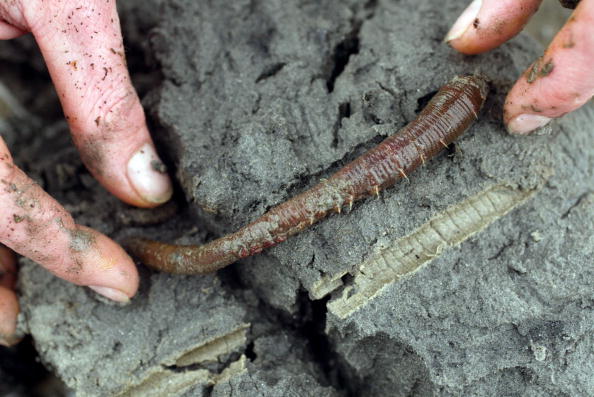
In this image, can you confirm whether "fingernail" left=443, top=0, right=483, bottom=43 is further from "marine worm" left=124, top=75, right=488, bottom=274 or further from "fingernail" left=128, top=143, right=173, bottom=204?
"fingernail" left=128, top=143, right=173, bottom=204

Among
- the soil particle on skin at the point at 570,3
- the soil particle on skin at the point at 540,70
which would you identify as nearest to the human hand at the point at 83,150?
the soil particle on skin at the point at 540,70

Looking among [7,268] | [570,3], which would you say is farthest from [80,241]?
[570,3]

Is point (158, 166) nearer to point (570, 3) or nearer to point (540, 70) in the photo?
point (540, 70)

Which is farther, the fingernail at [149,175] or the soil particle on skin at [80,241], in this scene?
the fingernail at [149,175]

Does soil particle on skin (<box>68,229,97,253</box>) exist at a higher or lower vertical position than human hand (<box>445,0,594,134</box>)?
lower

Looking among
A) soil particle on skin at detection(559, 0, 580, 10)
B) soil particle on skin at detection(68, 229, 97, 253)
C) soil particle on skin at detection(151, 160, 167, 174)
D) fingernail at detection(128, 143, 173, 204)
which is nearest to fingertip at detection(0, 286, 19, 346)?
soil particle on skin at detection(68, 229, 97, 253)

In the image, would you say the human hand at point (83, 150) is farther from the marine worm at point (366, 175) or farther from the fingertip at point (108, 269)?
the marine worm at point (366, 175)

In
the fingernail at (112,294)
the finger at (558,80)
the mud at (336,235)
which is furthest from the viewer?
the fingernail at (112,294)
